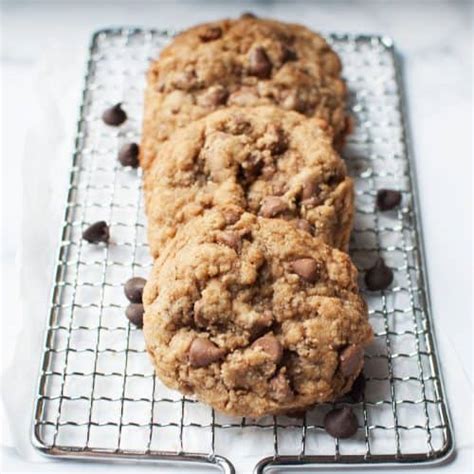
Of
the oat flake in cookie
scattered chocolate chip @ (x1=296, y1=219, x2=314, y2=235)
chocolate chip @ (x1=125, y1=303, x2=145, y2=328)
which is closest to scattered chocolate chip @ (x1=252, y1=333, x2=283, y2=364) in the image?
the oat flake in cookie

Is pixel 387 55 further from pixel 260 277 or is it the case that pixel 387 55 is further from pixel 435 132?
pixel 260 277

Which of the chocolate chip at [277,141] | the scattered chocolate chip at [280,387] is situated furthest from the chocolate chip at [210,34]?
the scattered chocolate chip at [280,387]

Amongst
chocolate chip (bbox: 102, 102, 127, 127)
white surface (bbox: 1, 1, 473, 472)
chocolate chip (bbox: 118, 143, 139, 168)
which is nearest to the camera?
white surface (bbox: 1, 1, 473, 472)

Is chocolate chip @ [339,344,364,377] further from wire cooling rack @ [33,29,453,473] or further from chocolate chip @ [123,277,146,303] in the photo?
chocolate chip @ [123,277,146,303]

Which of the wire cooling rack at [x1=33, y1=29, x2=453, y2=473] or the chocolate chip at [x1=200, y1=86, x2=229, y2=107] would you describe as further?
the chocolate chip at [x1=200, y1=86, x2=229, y2=107]

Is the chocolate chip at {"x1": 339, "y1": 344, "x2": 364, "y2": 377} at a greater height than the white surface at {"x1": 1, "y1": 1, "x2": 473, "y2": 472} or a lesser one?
lesser

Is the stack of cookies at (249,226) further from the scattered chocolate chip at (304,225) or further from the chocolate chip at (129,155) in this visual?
the chocolate chip at (129,155)

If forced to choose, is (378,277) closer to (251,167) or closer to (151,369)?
(251,167)

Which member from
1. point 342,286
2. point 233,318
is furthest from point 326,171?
point 233,318
